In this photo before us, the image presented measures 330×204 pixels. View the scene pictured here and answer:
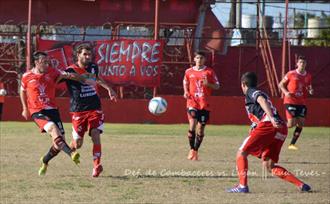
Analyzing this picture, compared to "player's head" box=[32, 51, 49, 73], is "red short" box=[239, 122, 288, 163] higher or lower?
lower

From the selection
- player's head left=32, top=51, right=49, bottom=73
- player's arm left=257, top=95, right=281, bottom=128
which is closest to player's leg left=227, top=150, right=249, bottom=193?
player's arm left=257, top=95, right=281, bottom=128

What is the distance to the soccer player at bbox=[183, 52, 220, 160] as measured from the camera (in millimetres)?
15203

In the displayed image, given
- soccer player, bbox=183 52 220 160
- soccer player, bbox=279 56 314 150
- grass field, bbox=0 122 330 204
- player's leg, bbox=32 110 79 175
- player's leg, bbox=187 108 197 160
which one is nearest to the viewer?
grass field, bbox=0 122 330 204

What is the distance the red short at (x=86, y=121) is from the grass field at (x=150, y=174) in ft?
2.11

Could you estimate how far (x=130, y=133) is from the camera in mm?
21281

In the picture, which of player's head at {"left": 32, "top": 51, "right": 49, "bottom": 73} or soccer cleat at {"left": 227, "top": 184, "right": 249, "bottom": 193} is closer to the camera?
soccer cleat at {"left": 227, "top": 184, "right": 249, "bottom": 193}

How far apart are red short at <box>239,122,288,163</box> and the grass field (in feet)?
1.74

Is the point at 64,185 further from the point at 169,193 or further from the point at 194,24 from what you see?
the point at 194,24

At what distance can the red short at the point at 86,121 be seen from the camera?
12109mm

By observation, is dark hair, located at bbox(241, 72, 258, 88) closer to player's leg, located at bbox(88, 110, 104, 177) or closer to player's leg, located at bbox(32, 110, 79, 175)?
player's leg, located at bbox(88, 110, 104, 177)

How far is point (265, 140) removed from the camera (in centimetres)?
1029

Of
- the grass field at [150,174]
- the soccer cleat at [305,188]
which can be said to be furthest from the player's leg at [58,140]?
the soccer cleat at [305,188]

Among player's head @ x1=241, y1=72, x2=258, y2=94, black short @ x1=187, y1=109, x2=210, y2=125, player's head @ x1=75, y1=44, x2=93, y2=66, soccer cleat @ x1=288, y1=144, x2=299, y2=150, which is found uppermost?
player's head @ x1=75, y1=44, x2=93, y2=66

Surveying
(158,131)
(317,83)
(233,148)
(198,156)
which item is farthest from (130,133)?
(317,83)
